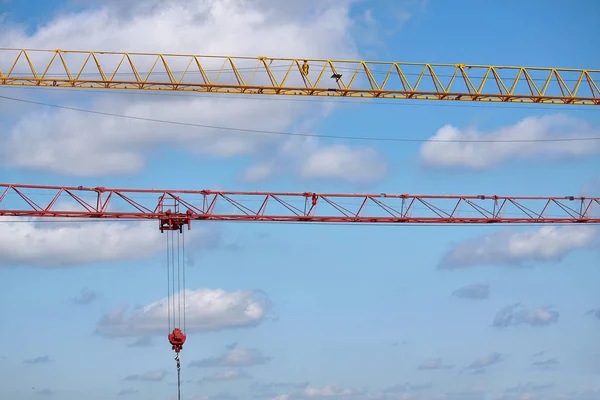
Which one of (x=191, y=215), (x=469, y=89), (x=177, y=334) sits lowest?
(x=177, y=334)

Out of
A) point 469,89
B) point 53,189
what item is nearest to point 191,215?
point 53,189

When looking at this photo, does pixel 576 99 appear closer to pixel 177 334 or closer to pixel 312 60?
pixel 312 60

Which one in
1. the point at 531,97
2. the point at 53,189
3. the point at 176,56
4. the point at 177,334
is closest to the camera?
the point at 177,334

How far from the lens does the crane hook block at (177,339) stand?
103438 millimetres

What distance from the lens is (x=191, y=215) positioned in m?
115

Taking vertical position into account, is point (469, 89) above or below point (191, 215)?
above

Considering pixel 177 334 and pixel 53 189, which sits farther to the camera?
pixel 53 189

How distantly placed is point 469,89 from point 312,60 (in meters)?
17.1

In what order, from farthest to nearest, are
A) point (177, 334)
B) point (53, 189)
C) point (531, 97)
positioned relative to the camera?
point (531, 97)
point (53, 189)
point (177, 334)

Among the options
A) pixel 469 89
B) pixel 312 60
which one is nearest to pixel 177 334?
pixel 312 60

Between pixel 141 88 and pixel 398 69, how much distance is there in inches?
1037

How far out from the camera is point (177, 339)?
4080 inches

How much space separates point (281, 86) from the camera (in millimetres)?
123500

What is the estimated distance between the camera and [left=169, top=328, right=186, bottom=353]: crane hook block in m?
103
